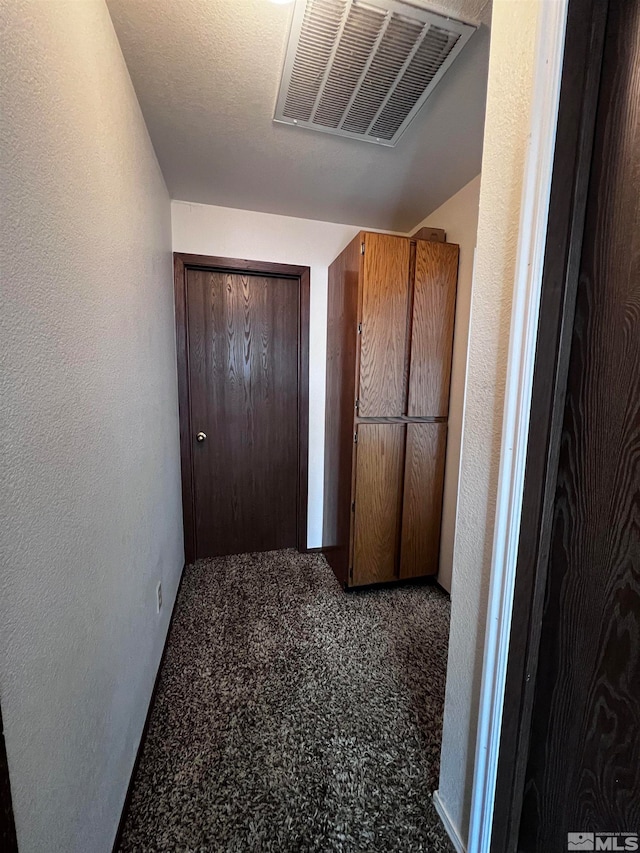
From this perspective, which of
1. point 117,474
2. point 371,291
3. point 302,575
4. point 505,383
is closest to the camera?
point 505,383

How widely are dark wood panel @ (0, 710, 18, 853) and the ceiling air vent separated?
5.85 feet

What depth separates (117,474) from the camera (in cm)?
95

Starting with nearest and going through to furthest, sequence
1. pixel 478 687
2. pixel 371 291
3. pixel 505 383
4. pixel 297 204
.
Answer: pixel 505 383 → pixel 478 687 → pixel 371 291 → pixel 297 204

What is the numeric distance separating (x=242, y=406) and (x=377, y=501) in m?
1.15

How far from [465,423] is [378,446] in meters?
1.05

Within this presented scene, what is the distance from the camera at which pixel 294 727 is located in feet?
3.97

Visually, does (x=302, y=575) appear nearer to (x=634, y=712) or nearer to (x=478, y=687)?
(x=478, y=687)

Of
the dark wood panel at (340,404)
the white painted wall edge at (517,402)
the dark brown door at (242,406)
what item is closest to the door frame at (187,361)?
the dark brown door at (242,406)

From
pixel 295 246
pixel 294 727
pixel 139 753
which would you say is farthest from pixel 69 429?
pixel 295 246

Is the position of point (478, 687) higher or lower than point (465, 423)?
lower

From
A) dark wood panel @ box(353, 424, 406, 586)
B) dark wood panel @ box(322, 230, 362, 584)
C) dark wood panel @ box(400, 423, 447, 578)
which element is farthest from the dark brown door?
dark wood panel @ box(400, 423, 447, 578)

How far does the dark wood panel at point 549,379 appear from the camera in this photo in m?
0.58

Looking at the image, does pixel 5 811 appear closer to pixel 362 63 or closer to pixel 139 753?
pixel 139 753

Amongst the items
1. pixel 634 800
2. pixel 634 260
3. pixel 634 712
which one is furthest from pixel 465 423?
pixel 634 800
